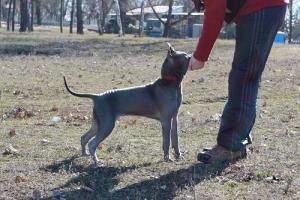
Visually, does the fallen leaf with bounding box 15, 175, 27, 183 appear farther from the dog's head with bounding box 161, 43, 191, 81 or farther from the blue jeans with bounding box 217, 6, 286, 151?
the blue jeans with bounding box 217, 6, 286, 151

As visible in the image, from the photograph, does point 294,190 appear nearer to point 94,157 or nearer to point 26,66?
point 94,157

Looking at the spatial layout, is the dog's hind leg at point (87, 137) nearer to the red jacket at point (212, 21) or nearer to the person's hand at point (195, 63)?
the person's hand at point (195, 63)

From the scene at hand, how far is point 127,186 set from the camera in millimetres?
5586

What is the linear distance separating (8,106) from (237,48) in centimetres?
532

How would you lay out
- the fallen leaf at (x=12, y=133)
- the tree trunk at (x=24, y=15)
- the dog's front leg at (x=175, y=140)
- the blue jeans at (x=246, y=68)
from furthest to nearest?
the tree trunk at (x=24, y=15)
the fallen leaf at (x=12, y=133)
the dog's front leg at (x=175, y=140)
the blue jeans at (x=246, y=68)

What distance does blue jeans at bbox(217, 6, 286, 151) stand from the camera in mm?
5754

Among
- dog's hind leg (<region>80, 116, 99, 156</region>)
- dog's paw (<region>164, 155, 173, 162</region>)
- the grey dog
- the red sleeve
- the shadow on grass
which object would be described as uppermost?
the red sleeve

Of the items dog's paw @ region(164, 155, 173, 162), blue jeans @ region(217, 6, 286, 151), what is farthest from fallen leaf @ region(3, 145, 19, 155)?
blue jeans @ region(217, 6, 286, 151)

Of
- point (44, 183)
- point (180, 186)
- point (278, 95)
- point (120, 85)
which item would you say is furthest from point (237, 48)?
point (120, 85)

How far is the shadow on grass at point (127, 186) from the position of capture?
536 centimetres

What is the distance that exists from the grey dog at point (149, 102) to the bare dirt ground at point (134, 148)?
11.9 inches

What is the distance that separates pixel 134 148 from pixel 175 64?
1175mm

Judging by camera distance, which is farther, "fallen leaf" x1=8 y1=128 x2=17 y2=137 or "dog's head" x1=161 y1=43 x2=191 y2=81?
"fallen leaf" x1=8 y1=128 x2=17 y2=137

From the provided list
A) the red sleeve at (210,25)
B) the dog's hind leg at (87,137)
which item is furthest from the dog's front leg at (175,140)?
the red sleeve at (210,25)
